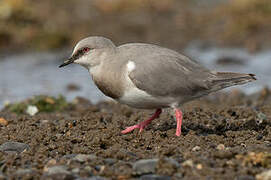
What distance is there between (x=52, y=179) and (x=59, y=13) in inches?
550

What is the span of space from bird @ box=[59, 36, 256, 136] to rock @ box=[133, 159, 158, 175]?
1662mm

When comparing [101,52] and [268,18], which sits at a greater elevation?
[268,18]

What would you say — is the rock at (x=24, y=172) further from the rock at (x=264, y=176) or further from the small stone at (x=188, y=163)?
the rock at (x=264, y=176)

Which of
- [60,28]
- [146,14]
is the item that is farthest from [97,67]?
[146,14]

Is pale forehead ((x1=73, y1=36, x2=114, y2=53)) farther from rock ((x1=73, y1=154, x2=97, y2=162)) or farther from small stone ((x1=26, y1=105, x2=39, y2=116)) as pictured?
small stone ((x1=26, y1=105, x2=39, y2=116))

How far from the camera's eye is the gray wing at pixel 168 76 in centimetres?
739

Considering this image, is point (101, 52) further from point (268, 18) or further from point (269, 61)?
point (268, 18)

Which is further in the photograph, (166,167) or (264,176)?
(166,167)

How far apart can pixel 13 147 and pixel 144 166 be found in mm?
1938

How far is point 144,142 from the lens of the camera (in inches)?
276

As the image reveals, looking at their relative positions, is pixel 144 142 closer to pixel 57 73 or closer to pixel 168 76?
pixel 168 76

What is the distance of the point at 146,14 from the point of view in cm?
1875

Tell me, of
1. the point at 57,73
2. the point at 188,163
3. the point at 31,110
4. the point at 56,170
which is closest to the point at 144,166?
the point at 188,163

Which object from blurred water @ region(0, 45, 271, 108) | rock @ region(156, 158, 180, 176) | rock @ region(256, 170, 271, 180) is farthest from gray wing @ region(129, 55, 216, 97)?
blurred water @ region(0, 45, 271, 108)
